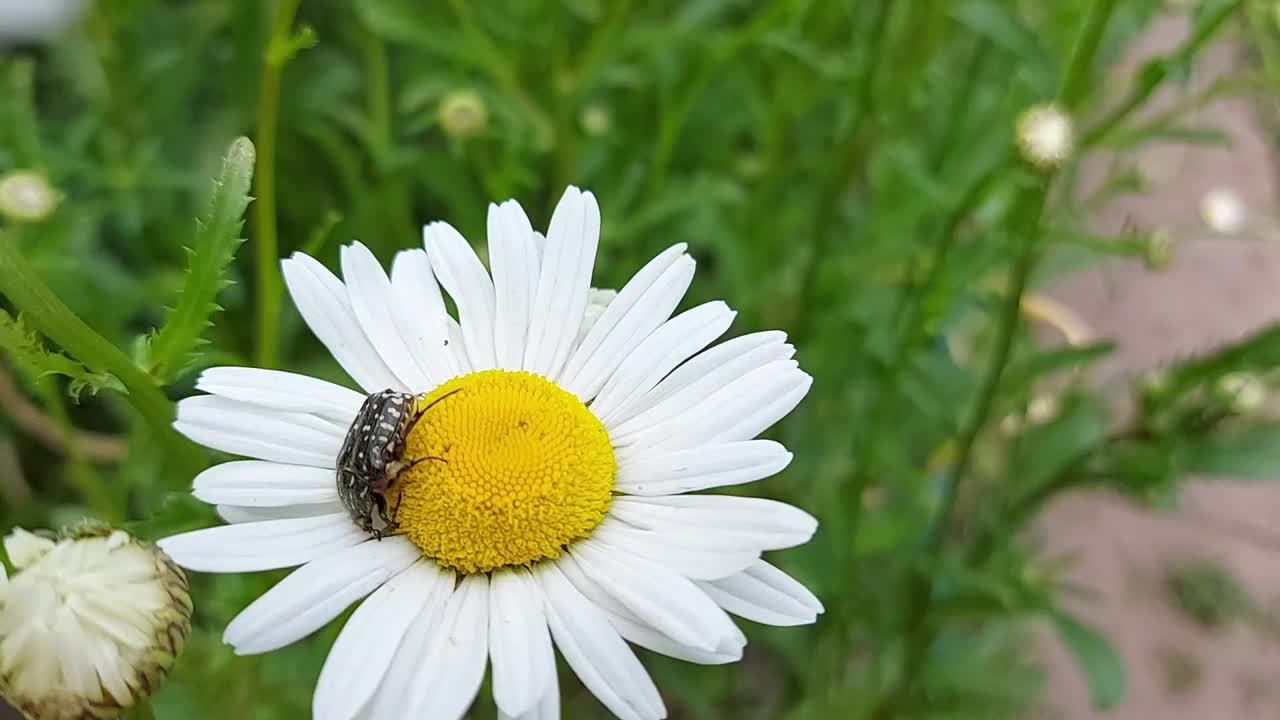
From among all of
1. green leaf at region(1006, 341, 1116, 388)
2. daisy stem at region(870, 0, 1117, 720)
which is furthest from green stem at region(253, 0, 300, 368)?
green leaf at region(1006, 341, 1116, 388)

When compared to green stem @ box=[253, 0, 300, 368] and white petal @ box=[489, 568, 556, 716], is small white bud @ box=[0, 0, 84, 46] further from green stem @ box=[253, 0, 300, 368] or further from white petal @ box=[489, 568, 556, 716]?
white petal @ box=[489, 568, 556, 716]

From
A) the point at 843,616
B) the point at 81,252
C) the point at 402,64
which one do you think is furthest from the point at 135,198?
the point at 843,616

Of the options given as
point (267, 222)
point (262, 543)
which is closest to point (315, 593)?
point (262, 543)

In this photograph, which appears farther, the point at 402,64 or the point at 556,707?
the point at 402,64

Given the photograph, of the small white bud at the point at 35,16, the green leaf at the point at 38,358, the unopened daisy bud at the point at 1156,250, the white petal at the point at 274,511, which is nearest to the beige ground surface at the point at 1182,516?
the unopened daisy bud at the point at 1156,250

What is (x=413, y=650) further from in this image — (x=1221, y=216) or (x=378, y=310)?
(x=1221, y=216)

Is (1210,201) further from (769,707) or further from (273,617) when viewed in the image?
(273,617)
